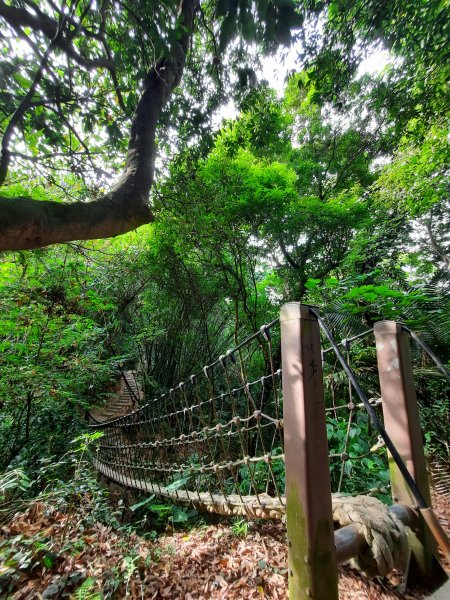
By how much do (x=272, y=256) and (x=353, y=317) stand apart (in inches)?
96.8

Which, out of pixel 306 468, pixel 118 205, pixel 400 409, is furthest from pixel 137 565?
pixel 118 205

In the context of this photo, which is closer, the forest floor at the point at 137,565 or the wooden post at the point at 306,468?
the wooden post at the point at 306,468

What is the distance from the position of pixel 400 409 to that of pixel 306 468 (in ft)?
1.30

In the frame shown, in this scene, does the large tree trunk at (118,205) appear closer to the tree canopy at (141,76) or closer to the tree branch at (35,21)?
the tree canopy at (141,76)

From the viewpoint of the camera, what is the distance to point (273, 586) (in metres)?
1.15

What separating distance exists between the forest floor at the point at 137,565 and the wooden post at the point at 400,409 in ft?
1.56

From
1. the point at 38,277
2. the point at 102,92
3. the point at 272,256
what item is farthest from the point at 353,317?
the point at 38,277

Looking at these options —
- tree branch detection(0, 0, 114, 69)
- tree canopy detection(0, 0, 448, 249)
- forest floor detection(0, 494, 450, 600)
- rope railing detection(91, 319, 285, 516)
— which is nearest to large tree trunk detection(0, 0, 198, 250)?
tree canopy detection(0, 0, 448, 249)

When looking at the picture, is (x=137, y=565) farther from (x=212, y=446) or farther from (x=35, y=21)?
(x=35, y=21)

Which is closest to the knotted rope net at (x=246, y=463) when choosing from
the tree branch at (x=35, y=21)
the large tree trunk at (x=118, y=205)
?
the large tree trunk at (x=118, y=205)

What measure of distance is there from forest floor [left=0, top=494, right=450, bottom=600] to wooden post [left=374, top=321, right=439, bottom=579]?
48 centimetres

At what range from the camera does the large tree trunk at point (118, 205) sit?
0.86 m

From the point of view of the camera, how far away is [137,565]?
1296 millimetres

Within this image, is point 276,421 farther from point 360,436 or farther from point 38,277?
point 38,277
